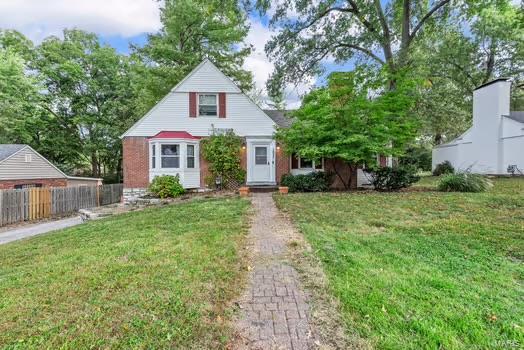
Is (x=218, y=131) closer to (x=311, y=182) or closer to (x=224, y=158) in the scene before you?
(x=224, y=158)

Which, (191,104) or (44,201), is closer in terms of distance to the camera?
(44,201)

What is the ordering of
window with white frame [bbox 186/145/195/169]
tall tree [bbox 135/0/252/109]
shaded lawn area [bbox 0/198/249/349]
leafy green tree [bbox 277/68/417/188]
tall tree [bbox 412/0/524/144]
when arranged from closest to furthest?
shaded lawn area [bbox 0/198/249/349], leafy green tree [bbox 277/68/417/188], window with white frame [bbox 186/145/195/169], tall tree [bbox 135/0/252/109], tall tree [bbox 412/0/524/144]

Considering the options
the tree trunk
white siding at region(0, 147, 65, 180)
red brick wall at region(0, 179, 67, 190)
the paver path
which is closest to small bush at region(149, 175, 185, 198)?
the paver path

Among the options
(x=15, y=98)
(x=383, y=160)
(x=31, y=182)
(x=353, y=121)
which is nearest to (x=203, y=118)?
(x=353, y=121)

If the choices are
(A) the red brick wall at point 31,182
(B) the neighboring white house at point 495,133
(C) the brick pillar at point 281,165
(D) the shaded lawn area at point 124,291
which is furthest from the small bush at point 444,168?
(A) the red brick wall at point 31,182

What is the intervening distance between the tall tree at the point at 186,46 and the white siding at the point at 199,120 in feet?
25.4

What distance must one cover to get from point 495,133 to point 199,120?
59.0ft

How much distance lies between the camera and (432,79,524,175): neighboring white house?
1559 cm

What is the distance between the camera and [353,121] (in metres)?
10.9

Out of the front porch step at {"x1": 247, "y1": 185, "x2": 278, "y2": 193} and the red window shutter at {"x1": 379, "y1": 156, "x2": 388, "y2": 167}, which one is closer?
the front porch step at {"x1": 247, "y1": 185, "x2": 278, "y2": 193}

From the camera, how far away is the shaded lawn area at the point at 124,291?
7.63 ft

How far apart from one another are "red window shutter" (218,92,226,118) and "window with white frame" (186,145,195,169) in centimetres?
220

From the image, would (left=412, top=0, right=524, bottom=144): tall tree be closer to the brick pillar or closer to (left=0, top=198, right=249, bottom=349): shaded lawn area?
the brick pillar

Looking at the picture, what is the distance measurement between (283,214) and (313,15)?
13.1m
